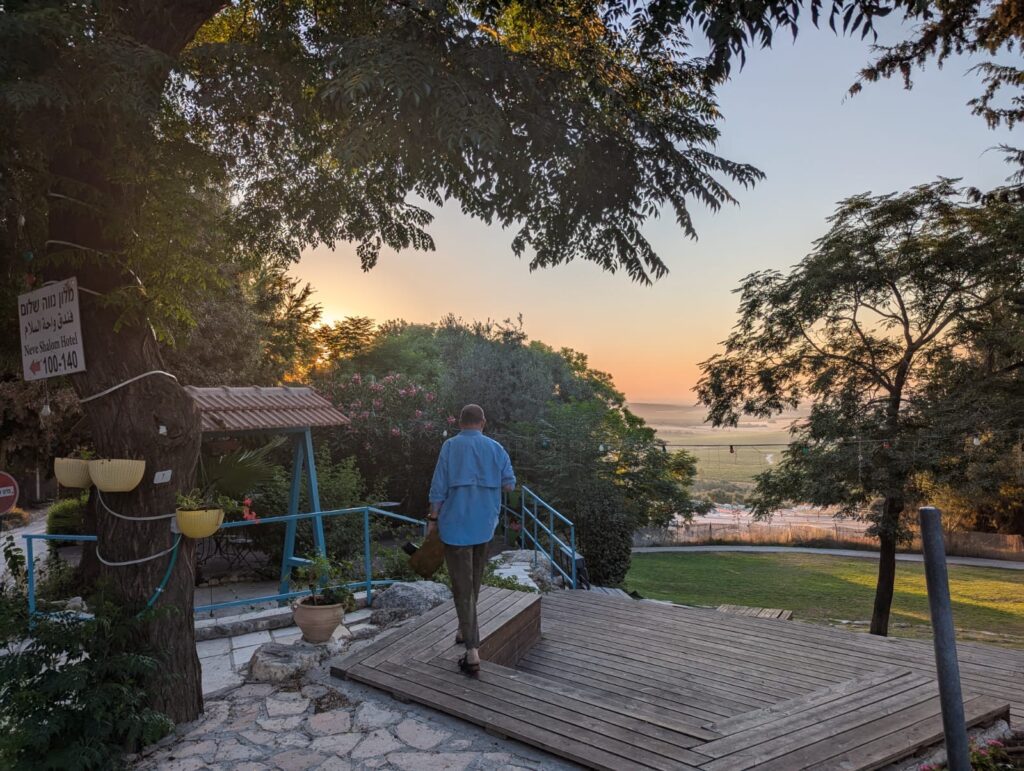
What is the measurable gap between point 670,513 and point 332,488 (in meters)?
8.04

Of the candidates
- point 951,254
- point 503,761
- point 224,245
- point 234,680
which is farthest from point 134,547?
point 951,254

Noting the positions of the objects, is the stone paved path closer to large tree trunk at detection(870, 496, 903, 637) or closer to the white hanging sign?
the white hanging sign

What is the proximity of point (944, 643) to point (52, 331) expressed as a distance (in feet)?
15.0

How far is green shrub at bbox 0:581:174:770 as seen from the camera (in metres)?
3.31

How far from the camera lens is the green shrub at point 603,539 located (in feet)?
43.1

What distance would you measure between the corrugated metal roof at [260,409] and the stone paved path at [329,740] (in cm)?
364

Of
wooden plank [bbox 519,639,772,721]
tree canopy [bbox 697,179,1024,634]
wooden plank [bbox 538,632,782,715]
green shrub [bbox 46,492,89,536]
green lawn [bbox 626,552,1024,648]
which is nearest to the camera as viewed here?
wooden plank [bbox 519,639,772,721]

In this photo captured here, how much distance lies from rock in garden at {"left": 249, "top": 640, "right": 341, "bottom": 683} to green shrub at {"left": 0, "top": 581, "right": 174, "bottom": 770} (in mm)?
1053

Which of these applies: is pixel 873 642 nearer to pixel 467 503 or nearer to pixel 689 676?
pixel 689 676

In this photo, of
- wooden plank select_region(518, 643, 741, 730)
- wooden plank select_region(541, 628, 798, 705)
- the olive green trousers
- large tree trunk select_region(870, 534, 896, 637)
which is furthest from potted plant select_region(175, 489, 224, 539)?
large tree trunk select_region(870, 534, 896, 637)

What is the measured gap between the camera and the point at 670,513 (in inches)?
614

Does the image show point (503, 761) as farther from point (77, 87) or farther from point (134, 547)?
point (77, 87)

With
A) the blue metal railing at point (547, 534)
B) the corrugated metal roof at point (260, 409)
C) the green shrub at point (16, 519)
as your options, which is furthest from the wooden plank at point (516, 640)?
A: the green shrub at point (16, 519)

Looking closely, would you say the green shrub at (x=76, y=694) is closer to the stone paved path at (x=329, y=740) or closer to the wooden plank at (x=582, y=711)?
the stone paved path at (x=329, y=740)
